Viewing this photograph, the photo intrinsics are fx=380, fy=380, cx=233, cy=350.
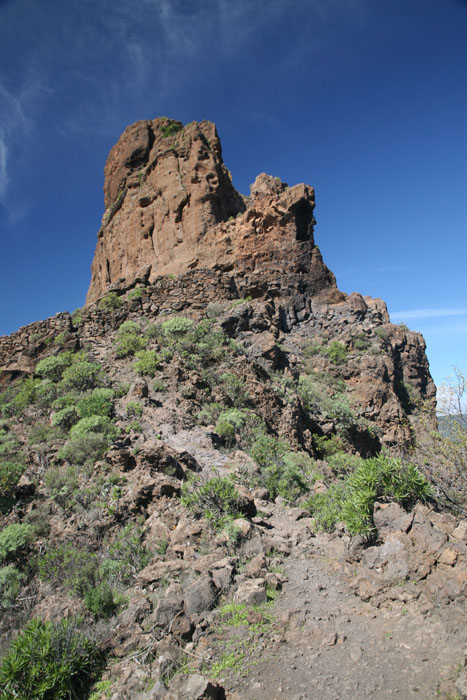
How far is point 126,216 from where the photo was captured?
32312mm

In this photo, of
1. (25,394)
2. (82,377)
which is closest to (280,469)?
(82,377)

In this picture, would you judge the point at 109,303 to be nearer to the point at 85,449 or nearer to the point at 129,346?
the point at 129,346

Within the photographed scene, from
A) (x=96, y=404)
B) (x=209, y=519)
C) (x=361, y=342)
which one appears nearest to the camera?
(x=209, y=519)

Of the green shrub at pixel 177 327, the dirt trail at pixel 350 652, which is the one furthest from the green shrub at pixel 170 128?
the dirt trail at pixel 350 652

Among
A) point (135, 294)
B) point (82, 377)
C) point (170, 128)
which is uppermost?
point (170, 128)

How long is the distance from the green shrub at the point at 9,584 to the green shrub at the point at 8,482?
164 cm

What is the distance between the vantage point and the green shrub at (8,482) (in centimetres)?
761

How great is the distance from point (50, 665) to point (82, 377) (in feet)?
30.1

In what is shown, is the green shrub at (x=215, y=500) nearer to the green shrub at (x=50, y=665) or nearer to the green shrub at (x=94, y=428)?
the green shrub at (x=50, y=665)

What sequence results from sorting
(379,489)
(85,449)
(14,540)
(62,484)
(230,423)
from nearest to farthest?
(379,489)
(14,540)
(62,484)
(85,449)
(230,423)

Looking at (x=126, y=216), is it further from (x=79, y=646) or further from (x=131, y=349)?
(x=79, y=646)

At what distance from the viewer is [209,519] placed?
6461 millimetres

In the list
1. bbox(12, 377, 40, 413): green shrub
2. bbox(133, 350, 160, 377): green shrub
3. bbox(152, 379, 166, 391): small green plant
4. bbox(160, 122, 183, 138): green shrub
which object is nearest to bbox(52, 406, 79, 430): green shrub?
bbox(12, 377, 40, 413): green shrub

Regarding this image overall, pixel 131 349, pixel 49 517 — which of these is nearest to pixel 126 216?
pixel 131 349
